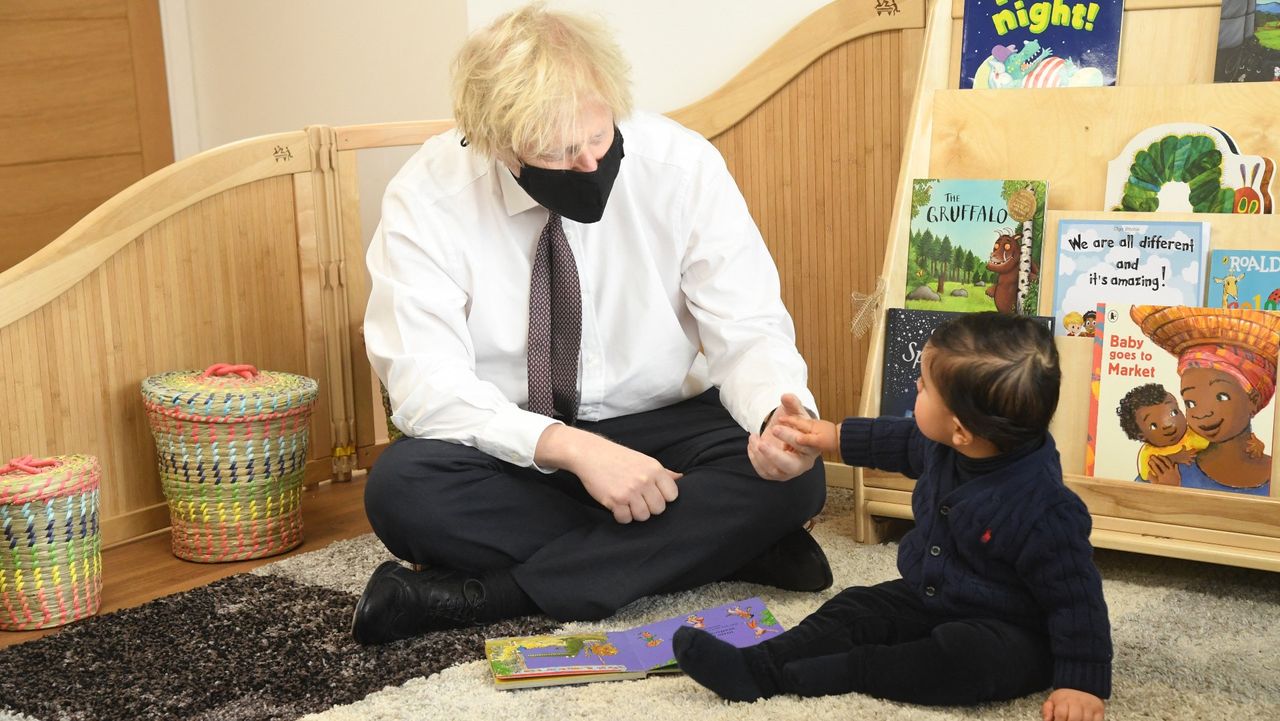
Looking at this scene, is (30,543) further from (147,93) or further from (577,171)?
(147,93)

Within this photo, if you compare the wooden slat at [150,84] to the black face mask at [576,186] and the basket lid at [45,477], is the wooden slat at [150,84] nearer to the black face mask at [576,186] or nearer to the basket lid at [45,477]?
the basket lid at [45,477]

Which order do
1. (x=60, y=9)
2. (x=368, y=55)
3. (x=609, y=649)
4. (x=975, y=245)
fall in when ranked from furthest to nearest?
(x=60, y=9), (x=368, y=55), (x=975, y=245), (x=609, y=649)

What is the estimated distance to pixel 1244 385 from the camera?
61.9 inches

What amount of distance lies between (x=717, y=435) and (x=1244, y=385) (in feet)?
2.22

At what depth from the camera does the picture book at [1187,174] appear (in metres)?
1.63

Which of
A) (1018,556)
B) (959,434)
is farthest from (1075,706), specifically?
(959,434)

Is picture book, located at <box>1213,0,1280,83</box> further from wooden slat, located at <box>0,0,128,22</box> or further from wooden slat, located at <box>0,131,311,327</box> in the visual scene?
wooden slat, located at <box>0,0,128,22</box>

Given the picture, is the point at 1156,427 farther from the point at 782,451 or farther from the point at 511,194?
the point at 511,194

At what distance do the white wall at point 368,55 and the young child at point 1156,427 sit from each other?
2.89ft

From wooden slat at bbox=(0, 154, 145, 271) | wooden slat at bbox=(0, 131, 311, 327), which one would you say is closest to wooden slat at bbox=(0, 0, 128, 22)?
wooden slat at bbox=(0, 154, 145, 271)

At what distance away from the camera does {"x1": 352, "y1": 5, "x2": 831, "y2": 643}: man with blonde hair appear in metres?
1.50

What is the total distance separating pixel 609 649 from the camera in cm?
139

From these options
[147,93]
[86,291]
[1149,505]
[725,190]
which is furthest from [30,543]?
[147,93]

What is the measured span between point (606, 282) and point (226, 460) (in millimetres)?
637
